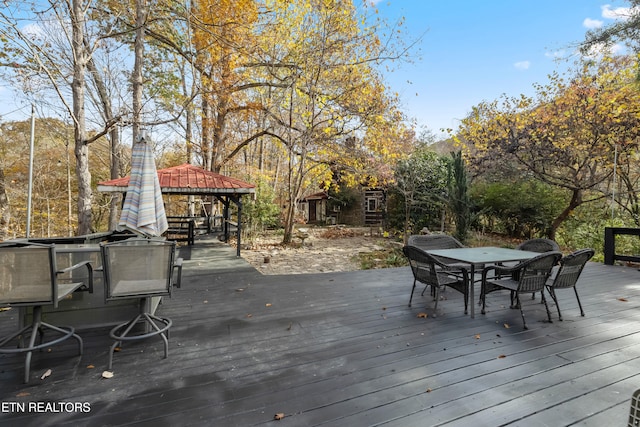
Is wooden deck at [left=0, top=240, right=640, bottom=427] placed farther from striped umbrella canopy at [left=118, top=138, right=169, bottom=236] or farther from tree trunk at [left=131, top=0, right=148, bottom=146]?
tree trunk at [left=131, top=0, right=148, bottom=146]

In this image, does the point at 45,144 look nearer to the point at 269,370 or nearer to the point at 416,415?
the point at 269,370

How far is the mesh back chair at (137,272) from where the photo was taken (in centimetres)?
236

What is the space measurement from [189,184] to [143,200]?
373cm

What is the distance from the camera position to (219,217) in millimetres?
11969

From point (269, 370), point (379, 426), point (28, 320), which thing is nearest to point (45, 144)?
point (28, 320)

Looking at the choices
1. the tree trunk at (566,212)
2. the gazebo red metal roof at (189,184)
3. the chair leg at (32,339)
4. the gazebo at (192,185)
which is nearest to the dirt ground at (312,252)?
the gazebo at (192,185)

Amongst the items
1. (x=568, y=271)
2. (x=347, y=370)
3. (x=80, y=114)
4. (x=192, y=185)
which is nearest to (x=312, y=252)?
(x=192, y=185)

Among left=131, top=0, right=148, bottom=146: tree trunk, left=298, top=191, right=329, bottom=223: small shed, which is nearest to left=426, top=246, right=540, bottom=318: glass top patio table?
left=131, top=0, right=148, bottom=146: tree trunk

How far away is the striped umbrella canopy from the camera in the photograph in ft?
11.6

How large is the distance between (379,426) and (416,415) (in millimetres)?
250

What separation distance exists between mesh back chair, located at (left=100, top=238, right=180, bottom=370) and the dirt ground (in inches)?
172

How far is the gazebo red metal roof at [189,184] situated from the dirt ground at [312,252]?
77.6 inches

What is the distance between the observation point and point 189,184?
7.20 metres

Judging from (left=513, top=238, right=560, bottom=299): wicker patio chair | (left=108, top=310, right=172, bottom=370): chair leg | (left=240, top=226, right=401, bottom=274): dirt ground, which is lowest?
(left=240, top=226, right=401, bottom=274): dirt ground
